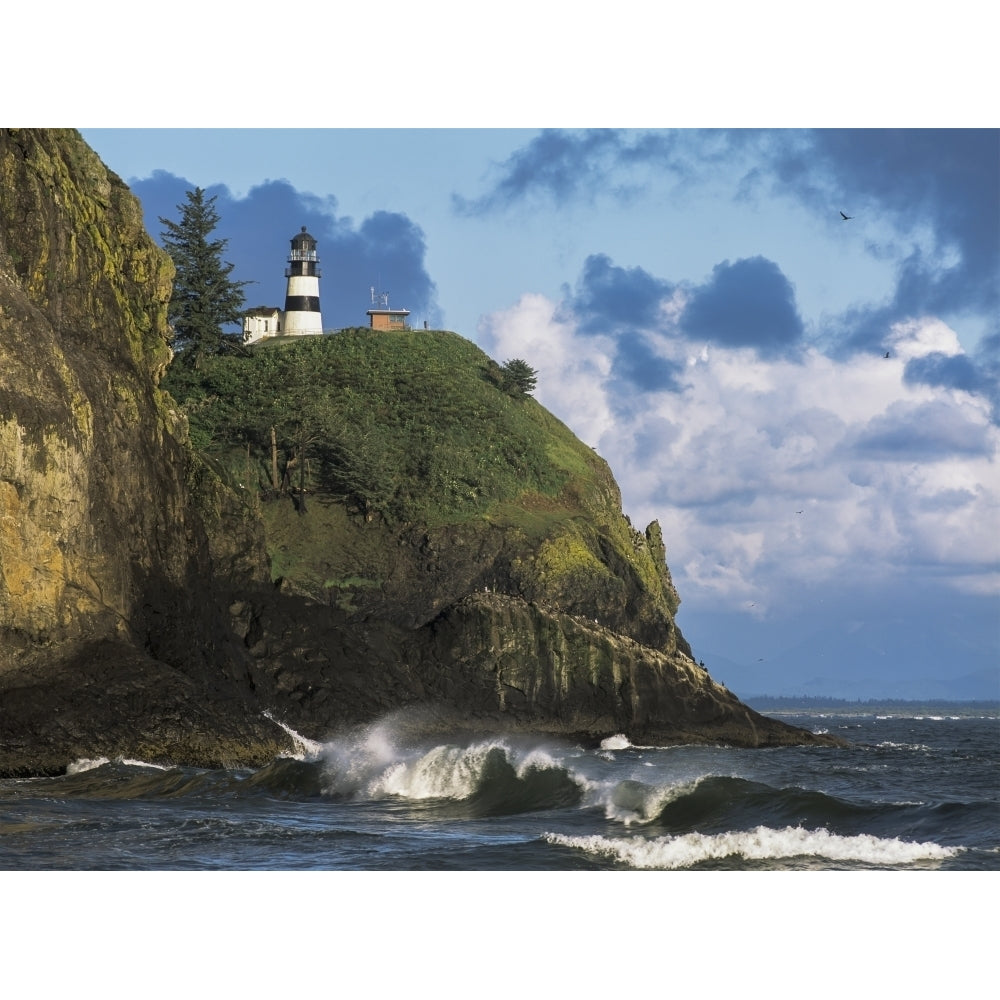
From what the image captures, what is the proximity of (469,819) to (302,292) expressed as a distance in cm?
7055

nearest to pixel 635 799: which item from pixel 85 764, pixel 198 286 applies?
pixel 85 764

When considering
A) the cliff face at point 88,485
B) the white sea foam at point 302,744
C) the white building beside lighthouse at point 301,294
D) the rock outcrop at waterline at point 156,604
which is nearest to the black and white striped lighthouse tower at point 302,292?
the white building beside lighthouse at point 301,294

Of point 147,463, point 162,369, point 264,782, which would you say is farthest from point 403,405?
point 264,782

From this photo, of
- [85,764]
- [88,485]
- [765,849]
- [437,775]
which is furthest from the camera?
[88,485]

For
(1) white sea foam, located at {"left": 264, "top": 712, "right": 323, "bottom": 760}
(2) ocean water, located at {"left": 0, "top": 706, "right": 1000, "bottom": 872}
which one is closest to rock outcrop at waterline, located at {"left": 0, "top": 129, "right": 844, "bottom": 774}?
(1) white sea foam, located at {"left": 264, "top": 712, "right": 323, "bottom": 760}

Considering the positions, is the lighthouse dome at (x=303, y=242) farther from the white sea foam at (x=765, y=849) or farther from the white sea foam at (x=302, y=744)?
the white sea foam at (x=765, y=849)

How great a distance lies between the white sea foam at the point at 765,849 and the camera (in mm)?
19266

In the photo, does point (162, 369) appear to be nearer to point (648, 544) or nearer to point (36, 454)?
point (36, 454)

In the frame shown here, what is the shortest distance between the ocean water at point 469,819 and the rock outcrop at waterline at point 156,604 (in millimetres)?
3049

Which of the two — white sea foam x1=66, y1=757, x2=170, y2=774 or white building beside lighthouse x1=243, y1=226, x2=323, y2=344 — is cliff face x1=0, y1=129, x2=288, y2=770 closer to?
white sea foam x1=66, y1=757, x2=170, y2=774

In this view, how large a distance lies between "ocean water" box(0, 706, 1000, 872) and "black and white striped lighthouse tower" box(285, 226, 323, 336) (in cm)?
5863

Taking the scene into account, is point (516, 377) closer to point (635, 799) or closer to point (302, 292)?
point (302, 292)

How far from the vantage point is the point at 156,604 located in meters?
40.9

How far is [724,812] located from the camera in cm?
2430
